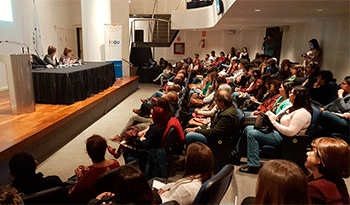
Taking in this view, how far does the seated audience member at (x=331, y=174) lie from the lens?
1.55 metres

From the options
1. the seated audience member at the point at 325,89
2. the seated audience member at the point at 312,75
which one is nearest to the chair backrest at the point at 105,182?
the seated audience member at the point at 325,89

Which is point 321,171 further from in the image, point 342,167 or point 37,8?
point 37,8

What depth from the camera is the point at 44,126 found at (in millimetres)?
3986

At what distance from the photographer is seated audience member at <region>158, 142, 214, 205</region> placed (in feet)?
6.05

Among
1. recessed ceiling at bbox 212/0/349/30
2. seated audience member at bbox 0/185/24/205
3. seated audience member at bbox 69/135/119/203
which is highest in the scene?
recessed ceiling at bbox 212/0/349/30

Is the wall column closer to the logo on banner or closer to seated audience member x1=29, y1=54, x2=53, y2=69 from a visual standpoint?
the logo on banner

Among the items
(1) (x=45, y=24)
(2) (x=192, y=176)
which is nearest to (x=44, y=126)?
(2) (x=192, y=176)

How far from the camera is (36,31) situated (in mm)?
9320

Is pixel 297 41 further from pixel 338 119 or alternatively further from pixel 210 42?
pixel 210 42

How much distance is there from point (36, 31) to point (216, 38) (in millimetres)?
9380

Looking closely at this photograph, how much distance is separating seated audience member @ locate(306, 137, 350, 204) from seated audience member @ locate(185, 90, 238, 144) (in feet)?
5.04

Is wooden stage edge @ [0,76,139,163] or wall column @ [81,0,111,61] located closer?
wooden stage edge @ [0,76,139,163]

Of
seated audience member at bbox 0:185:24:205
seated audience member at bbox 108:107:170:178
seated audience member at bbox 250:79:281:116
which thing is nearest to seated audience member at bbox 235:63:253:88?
seated audience member at bbox 250:79:281:116

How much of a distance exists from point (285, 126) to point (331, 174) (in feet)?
5.21
